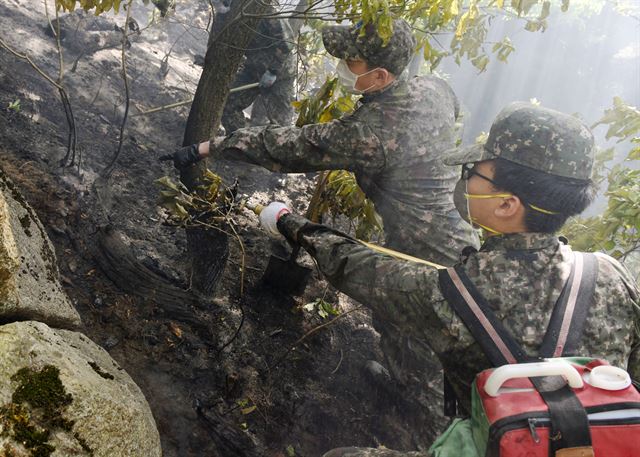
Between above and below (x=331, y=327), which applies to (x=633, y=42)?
above

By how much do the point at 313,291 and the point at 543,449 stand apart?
2913mm

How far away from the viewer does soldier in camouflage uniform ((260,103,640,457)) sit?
1613mm

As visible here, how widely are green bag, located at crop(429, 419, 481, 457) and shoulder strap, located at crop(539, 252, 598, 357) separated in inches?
14.1

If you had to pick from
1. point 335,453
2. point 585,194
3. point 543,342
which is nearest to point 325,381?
point 335,453

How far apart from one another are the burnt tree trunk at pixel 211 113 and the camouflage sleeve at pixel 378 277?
122 cm

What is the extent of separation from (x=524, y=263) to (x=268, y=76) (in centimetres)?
483

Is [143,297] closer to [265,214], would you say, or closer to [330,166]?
[265,214]

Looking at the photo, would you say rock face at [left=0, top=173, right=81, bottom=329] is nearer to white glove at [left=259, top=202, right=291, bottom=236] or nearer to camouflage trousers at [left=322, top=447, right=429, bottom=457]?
white glove at [left=259, top=202, right=291, bottom=236]

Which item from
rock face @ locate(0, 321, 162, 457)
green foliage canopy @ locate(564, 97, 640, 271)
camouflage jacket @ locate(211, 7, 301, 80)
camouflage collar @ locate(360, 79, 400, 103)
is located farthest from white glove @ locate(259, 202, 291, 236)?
camouflage jacket @ locate(211, 7, 301, 80)

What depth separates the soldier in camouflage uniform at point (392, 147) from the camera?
2.69m

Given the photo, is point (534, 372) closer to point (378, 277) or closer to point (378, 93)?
point (378, 277)

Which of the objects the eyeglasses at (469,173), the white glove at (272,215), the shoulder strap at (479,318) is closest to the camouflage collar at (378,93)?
the white glove at (272,215)

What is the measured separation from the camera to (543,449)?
1317 millimetres

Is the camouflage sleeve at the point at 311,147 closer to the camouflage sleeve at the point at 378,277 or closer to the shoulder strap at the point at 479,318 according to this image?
the camouflage sleeve at the point at 378,277
